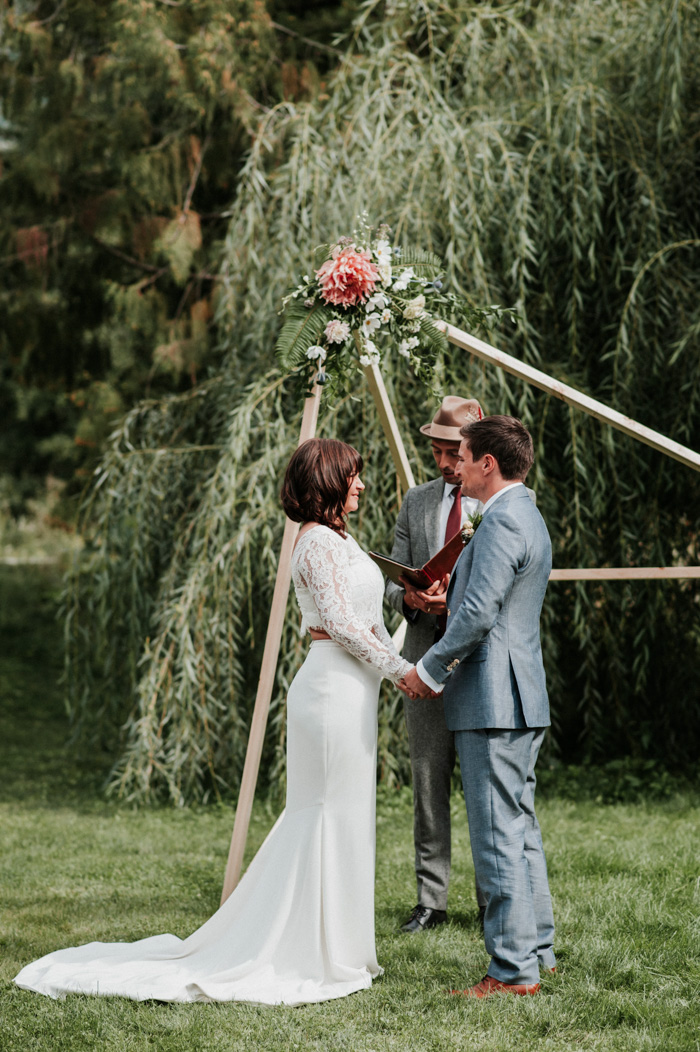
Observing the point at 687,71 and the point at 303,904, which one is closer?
the point at 303,904

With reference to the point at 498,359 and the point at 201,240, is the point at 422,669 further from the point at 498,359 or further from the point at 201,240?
the point at 201,240

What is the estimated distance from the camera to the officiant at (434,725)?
4020mm

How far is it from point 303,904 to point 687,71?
4.97 m

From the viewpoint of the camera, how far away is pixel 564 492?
5977 mm

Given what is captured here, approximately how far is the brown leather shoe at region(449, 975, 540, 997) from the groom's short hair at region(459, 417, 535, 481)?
158 centimetres

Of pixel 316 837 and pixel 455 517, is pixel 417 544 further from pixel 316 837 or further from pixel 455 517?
pixel 316 837

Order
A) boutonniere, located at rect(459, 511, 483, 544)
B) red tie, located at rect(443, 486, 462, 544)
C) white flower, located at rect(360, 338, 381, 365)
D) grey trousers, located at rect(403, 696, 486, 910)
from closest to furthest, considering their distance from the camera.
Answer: boutonniere, located at rect(459, 511, 483, 544)
white flower, located at rect(360, 338, 381, 365)
grey trousers, located at rect(403, 696, 486, 910)
red tie, located at rect(443, 486, 462, 544)

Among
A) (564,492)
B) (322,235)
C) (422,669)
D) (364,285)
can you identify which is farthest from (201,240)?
(422,669)

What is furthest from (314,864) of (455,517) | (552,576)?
(455,517)

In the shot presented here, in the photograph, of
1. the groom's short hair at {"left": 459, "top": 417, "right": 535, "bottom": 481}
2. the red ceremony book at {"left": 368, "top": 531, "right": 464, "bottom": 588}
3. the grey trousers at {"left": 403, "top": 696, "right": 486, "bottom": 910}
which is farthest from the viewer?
the grey trousers at {"left": 403, "top": 696, "right": 486, "bottom": 910}

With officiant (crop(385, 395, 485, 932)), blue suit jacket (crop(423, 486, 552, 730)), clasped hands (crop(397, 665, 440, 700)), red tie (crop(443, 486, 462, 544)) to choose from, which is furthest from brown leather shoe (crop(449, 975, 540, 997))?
red tie (crop(443, 486, 462, 544))

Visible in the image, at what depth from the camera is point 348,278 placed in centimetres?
377

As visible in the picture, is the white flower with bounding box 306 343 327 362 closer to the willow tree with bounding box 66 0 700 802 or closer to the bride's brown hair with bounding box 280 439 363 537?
the bride's brown hair with bounding box 280 439 363 537

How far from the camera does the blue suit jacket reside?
10.4ft
